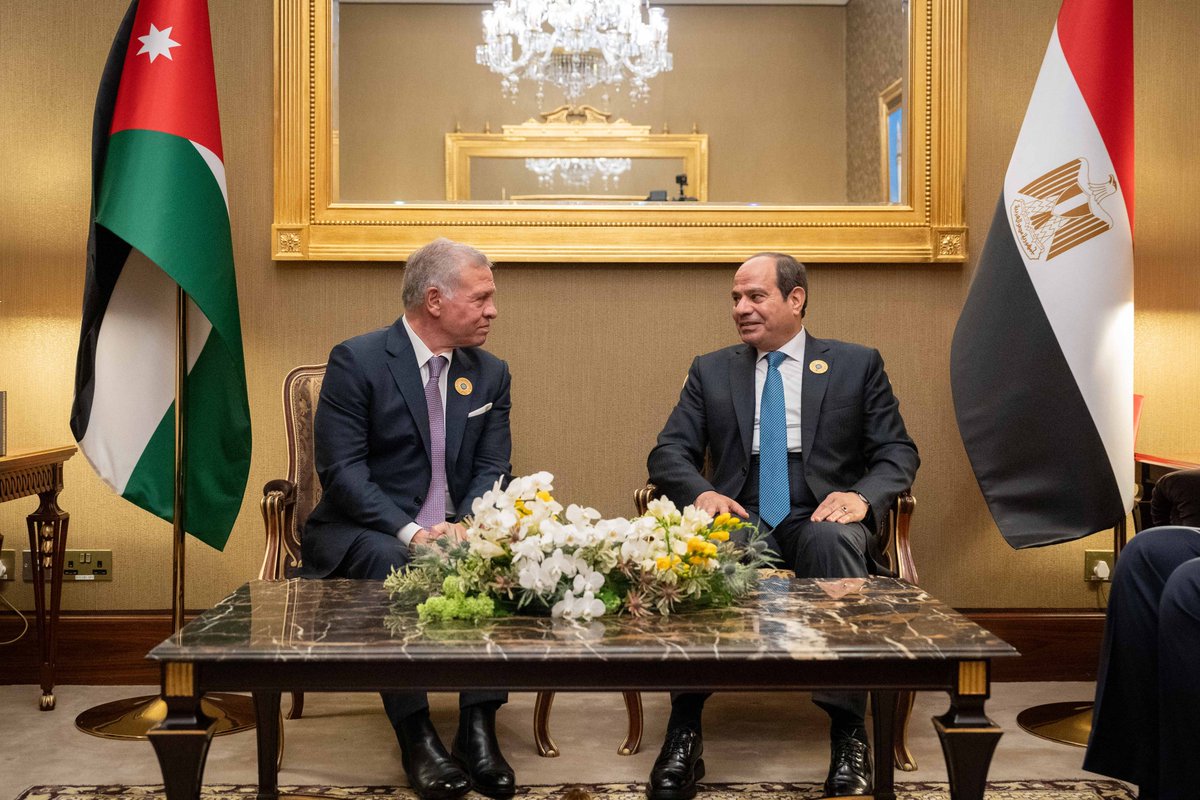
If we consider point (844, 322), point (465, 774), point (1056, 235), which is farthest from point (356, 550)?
point (1056, 235)

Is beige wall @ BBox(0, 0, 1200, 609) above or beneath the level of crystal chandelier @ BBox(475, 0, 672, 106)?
beneath

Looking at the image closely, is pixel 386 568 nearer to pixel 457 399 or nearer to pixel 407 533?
pixel 407 533

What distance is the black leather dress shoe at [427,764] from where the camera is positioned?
112 inches

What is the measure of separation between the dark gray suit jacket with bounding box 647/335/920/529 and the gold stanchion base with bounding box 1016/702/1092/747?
0.86 metres

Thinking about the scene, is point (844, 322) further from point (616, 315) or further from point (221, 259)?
point (221, 259)

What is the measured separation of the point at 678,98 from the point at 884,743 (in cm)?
243

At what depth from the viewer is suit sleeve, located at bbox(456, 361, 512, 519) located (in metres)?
3.35

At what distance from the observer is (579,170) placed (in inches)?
162

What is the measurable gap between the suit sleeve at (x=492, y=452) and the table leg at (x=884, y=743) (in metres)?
1.26

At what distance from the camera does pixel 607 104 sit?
13.6ft

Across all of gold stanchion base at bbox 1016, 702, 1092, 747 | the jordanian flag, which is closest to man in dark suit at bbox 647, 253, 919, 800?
gold stanchion base at bbox 1016, 702, 1092, 747

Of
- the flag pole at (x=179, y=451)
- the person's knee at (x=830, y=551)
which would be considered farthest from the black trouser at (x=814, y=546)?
the flag pole at (x=179, y=451)

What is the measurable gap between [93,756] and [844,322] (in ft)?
8.93

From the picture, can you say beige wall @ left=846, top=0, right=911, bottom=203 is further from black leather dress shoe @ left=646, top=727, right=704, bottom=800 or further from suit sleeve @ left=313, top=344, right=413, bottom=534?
black leather dress shoe @ left=646, top=727, right=704, bottom=800
